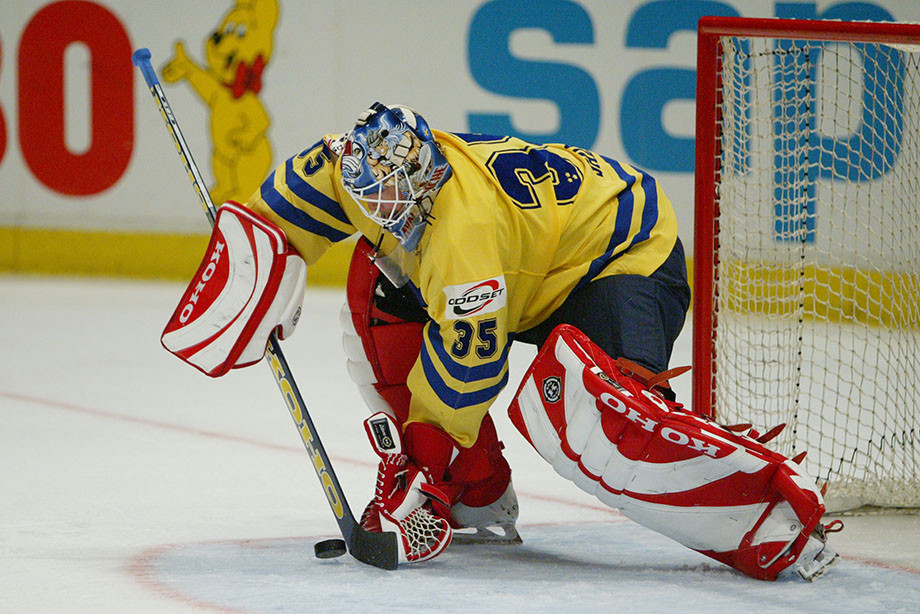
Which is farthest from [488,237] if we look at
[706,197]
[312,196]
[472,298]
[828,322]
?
[828,322]

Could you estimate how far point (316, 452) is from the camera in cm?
201

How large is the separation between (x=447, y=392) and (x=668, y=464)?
0.33 m

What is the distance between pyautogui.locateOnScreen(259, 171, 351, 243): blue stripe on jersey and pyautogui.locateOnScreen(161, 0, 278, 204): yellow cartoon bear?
4.10 m

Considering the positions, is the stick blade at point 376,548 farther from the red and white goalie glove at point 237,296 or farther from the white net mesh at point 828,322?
the white net mesh at point 828,322

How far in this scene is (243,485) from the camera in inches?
98.1

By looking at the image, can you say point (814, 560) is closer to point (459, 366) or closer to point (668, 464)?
point (668, 464)

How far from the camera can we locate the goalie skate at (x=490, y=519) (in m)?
2.10

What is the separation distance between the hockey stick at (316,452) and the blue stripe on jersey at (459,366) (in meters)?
0.25

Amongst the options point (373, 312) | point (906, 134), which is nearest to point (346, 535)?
point (373, 312)

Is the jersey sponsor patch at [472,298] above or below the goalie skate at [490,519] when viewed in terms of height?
above

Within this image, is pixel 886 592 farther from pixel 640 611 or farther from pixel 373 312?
pixel 373 312

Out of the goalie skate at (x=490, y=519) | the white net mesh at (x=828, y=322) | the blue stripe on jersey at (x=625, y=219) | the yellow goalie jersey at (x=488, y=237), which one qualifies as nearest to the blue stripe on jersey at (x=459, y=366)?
the yellow goalie jersey at (x=488, y=237)

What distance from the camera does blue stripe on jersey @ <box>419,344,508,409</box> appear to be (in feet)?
6.07

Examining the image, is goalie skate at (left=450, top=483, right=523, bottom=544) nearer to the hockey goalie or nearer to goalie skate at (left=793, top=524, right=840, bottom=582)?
the hockey goalie
